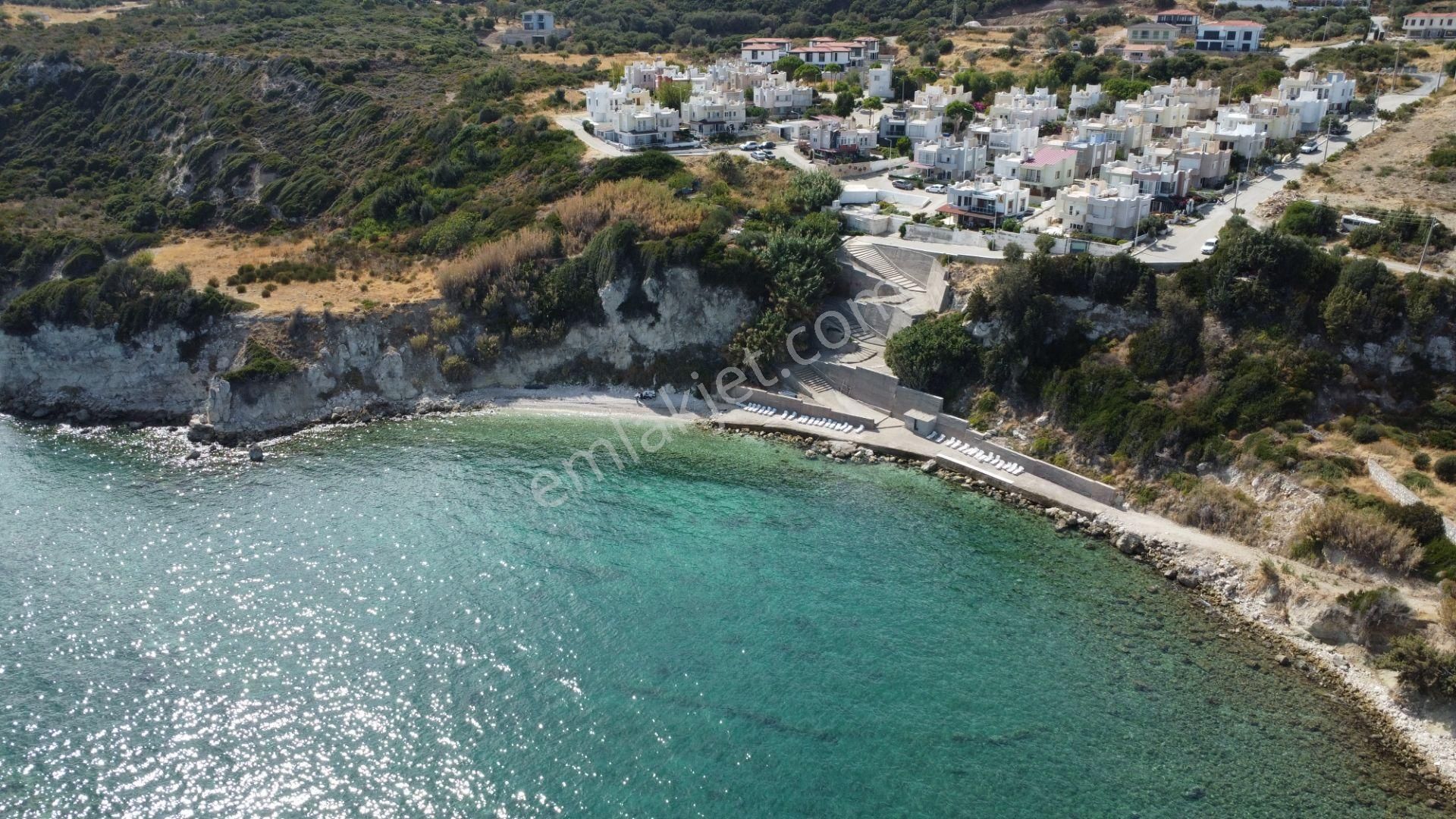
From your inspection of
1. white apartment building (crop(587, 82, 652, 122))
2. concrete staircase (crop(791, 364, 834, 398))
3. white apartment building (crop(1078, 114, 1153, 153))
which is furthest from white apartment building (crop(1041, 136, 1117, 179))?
white apartment building (crop(587, 82, 652, 122))

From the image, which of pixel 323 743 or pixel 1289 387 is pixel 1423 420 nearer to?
pixel 1289 387

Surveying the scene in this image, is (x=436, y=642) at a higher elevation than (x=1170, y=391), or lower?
lower

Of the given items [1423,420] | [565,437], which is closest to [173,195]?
[565,437]

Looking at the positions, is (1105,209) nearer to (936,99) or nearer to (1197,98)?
(1197,98)

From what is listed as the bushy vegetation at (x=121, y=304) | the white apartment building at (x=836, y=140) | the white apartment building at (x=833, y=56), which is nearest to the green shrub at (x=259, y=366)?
the bushy vegetation at (x=121, y=304)

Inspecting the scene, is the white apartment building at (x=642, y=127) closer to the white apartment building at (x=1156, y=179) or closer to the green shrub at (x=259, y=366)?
the green shrub at (x=259, y=366)

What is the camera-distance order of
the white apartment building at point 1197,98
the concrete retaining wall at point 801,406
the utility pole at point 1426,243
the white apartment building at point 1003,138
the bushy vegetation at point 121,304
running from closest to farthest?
the utility pole at point 1426,243, the concrete retaining wall at point 801,406, the bushy vegetation at point 121,304, the white apartment building at point 1003,138, the white apartment building at point 1197,98
